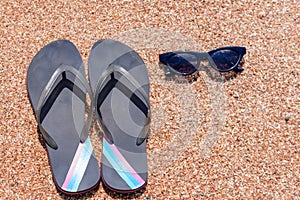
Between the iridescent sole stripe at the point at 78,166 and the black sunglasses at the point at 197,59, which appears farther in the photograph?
the black sunglasses at the point at 197,59

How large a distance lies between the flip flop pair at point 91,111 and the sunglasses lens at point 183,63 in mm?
142

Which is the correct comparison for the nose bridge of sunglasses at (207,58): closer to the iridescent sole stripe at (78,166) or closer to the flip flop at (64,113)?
the flip flop at (64,113)

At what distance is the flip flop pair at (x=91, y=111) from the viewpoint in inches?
73.6

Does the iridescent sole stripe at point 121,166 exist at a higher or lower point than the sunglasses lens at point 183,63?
lower

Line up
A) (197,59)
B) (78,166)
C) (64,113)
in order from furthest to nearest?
(197,59), (64,113), (78,166)

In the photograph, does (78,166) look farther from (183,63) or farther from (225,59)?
(225,59)

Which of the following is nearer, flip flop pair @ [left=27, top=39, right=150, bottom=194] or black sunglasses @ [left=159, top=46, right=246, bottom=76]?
flip flop pair @ [left=27, top=39, right=150, bottom=194]

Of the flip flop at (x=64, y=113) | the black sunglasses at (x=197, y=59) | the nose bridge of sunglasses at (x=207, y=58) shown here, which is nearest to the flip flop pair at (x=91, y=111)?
the flip flop at (x=64, y=113)

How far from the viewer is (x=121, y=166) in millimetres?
1900

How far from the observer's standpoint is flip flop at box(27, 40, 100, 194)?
1.86 m

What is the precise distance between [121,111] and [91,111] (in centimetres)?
14

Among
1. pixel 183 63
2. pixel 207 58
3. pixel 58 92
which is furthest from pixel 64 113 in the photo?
pixel 207 58

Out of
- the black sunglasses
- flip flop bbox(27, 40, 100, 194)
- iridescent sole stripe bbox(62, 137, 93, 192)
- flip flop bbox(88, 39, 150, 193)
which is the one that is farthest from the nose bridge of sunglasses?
iridescent sole stripe bbox(62, 137, 93, 192)

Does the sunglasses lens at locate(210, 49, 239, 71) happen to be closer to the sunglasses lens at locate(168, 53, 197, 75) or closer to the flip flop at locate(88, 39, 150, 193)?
the sunglasses lens at locate(168, 53, 197, 75)
